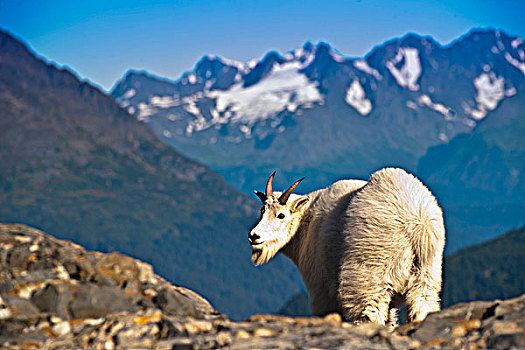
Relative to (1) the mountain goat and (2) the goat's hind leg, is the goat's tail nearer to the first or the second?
(1) the mountain goat

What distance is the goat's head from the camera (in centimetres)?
1181

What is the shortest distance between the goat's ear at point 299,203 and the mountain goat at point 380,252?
95 cm

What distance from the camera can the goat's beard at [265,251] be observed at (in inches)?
473

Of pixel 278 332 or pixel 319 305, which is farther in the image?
pixel 319 305

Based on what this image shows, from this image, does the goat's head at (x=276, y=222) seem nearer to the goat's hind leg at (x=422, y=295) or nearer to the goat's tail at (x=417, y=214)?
the goat's tail at (x=417, y=214)

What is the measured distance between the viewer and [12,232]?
858 centimetres

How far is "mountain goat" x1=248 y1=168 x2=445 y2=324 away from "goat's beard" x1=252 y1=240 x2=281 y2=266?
1328 millimetres

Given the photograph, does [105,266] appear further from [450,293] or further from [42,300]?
[450,293]

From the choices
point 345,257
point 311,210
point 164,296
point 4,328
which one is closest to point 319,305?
point 345,257

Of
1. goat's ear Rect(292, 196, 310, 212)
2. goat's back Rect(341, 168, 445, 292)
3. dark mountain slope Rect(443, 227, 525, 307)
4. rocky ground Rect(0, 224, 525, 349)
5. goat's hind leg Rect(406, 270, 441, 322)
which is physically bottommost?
rocky ground Rect(0, 224, 525, 349)

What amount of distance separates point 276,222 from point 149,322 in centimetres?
565

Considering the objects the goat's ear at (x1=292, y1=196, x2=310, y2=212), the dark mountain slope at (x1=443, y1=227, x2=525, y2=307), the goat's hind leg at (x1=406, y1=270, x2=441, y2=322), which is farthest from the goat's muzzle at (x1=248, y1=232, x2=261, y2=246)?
the dark mountain slope at (x1=443, y1=227, x2=525, y2=307)

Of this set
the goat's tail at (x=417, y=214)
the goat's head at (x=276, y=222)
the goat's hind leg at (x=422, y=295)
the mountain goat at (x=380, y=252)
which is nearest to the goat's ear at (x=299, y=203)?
the goat's head at (x=276, y=222)

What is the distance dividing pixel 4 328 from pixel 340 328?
3.89m
